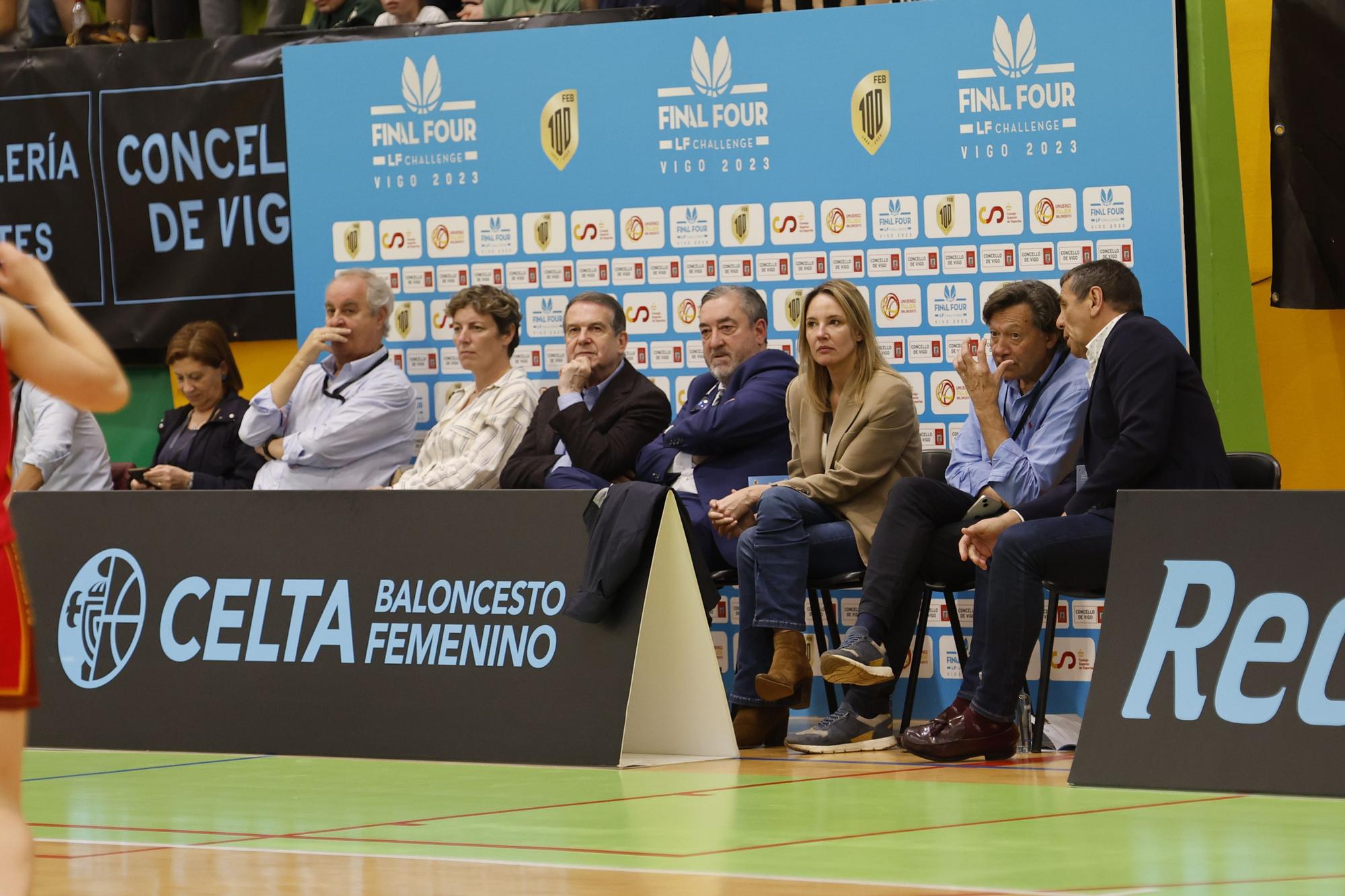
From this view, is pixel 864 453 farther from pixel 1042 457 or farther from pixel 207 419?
pixel 207 419

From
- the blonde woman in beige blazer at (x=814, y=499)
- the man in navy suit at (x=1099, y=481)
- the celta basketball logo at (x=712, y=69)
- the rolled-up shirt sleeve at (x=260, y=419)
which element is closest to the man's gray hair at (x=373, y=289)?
the rolled-up shirt sleeve at (x=260, y=419)

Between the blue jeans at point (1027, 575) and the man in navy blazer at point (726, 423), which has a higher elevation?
the man in navy blazer at point (726, 423)

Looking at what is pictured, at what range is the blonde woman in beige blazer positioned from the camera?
710 centimetres

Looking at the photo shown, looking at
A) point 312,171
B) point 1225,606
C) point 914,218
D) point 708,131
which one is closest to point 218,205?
point 312,171

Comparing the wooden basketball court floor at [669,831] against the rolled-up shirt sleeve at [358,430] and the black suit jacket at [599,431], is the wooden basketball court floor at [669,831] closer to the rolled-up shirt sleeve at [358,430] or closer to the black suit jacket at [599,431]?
the black suit jacket at [599,431]

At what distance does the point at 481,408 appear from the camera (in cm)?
840

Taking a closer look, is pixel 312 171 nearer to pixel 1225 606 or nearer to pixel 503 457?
pixel 503 457

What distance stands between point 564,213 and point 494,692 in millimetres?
2687

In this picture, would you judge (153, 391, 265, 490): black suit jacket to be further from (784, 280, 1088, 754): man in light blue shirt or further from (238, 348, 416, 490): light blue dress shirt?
(784, 280, 1088, 754): man in light blue shirt

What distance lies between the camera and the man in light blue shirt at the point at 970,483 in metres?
6.88

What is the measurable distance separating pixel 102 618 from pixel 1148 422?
13.4 ft

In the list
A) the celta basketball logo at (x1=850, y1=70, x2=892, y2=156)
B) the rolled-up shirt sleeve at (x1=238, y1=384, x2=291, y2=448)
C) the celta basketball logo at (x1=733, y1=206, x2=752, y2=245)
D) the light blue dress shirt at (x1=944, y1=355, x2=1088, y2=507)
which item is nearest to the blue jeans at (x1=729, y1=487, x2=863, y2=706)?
the light blue dress shirt at (x1=944, y1=355, x2=1088, y2=507)

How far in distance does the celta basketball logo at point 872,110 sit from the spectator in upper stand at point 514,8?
1.77 metres

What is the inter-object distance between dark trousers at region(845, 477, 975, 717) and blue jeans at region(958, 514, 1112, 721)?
1.48 ft
